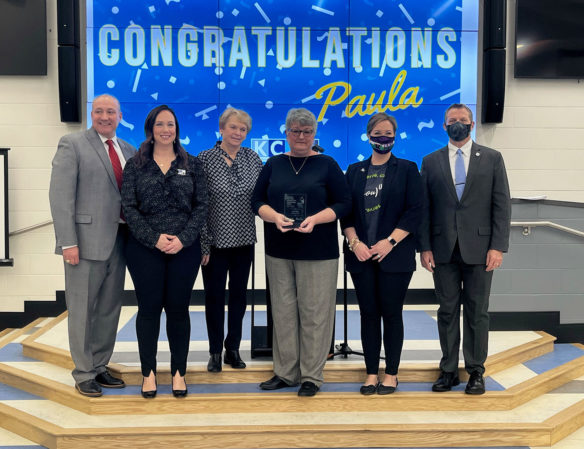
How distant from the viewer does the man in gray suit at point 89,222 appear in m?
3.07

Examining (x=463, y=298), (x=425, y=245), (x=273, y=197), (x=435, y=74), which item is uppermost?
(x=435, y=74)

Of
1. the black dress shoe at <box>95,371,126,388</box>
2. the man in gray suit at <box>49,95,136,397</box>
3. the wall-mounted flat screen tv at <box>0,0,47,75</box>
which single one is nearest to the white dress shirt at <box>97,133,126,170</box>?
the man in gray suit at <box>49,95,136,397</box>

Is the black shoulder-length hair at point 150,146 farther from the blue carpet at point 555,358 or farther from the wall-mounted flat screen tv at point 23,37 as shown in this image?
the wall-mounted flat screen tv at point 23,37

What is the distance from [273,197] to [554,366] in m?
2.14

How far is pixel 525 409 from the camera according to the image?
3.28 m

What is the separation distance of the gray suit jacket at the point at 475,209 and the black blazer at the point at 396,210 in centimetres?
11

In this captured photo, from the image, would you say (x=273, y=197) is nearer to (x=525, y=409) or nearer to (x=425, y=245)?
(x=425, y=245)

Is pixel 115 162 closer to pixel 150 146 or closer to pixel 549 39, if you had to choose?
pixel 150 146

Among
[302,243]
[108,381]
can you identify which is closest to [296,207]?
[302,243]

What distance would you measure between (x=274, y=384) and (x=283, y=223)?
2.90 feet

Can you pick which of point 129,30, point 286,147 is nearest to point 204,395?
point 286,147

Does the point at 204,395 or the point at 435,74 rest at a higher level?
the point at 435,74

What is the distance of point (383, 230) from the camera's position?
3.08m

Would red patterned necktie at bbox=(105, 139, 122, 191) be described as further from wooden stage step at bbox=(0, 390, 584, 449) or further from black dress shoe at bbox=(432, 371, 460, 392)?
black dress shoe at bbox=(432, 371, 460, 392)
